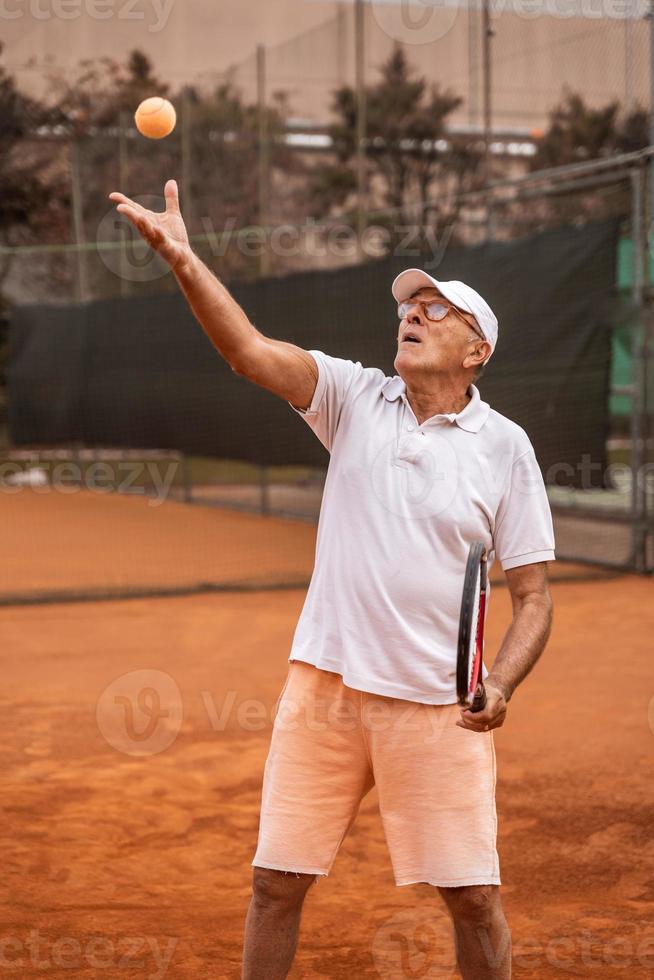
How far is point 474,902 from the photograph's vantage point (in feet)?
A: 8.59

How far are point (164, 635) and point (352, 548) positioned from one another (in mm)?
5550

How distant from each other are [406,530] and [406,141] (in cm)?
1603

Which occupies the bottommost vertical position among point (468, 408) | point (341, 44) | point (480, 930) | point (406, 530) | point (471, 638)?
point (480, 930)

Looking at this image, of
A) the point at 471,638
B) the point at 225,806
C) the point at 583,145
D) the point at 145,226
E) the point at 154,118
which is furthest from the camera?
the point at 583,145

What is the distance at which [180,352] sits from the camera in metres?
14.1

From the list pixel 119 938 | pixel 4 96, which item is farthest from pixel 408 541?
pixel 4 96

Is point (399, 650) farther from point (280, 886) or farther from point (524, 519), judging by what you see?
point (280, 886)

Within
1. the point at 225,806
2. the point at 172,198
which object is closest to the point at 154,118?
the point at 172,198

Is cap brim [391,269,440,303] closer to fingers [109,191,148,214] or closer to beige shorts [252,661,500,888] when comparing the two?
fingers [109,191,148,214]

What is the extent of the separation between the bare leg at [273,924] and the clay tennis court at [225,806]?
30.9 inches

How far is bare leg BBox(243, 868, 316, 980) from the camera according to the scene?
2.67 metres

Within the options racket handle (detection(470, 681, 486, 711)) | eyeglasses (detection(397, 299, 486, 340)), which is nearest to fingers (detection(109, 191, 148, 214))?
eyeglasses (detection(397, 299, 486, 340))

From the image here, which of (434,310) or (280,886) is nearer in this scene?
(280,886)

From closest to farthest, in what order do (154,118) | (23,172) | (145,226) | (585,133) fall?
(145,226), (154,118), (585,133), (23,172)
